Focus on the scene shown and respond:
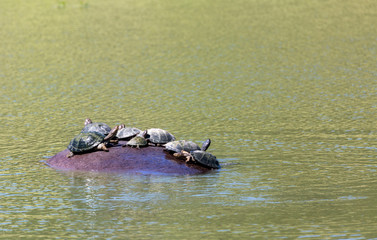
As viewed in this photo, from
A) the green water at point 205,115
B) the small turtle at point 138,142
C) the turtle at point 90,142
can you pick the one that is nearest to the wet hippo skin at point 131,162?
the small turtle at point 138,142

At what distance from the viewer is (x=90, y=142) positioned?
18203 mm

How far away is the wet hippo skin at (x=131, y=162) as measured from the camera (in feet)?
57.8

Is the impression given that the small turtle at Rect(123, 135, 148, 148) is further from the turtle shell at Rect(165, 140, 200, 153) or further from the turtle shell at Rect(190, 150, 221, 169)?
the turtle shell at Rect(190, 150, 221, 169)

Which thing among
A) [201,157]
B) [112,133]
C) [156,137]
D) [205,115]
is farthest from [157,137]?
[205,115]

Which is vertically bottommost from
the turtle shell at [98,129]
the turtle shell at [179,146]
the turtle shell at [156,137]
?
the turtle shell at [179,146]

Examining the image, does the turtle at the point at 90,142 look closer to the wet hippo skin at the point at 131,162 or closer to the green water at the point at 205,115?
the wet hippo skin at the point at 131,162

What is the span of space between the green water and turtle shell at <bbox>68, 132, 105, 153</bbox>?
0.80 meters

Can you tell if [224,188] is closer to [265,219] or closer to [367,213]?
[265,219]

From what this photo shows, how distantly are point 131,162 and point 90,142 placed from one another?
1192 mm

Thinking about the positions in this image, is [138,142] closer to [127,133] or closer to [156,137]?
[156,137]

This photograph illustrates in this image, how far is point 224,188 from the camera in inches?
629

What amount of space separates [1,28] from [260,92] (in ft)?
91.7

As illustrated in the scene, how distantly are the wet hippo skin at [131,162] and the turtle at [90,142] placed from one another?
0.81 ft

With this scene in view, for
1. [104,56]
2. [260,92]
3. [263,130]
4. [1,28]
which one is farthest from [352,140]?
[1,28]
